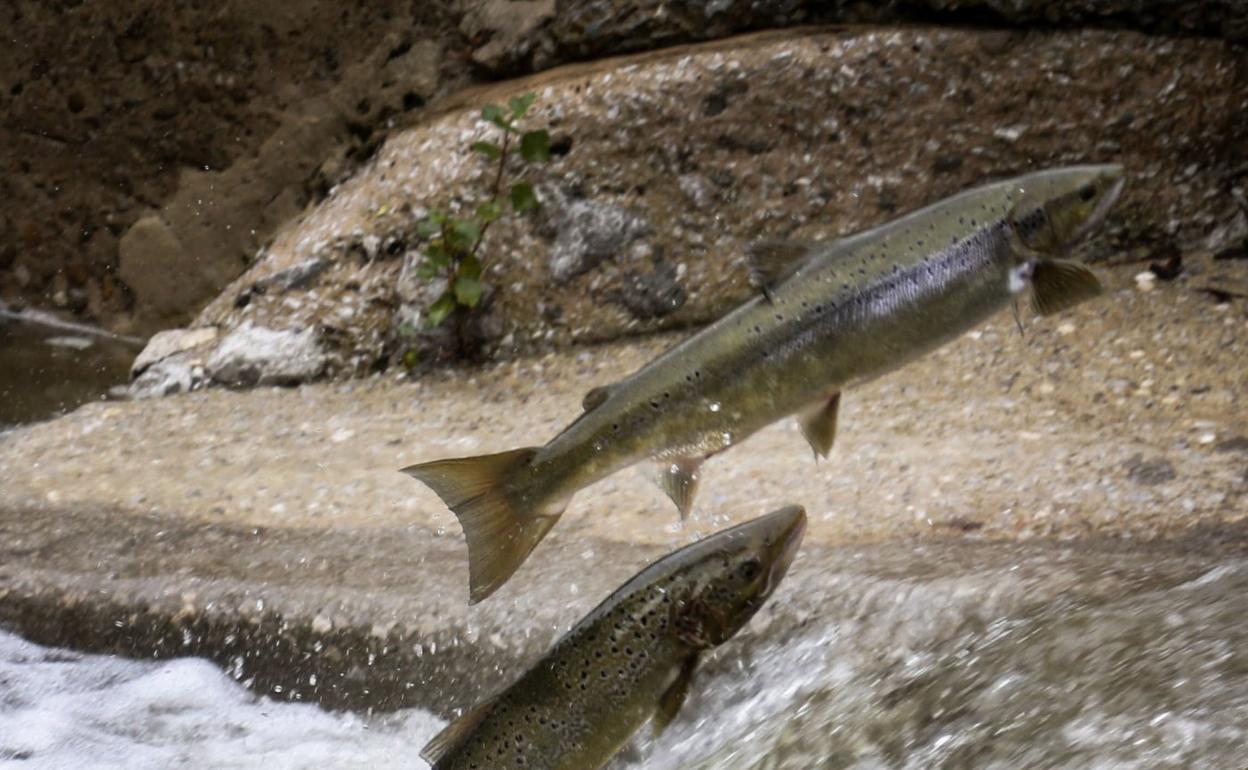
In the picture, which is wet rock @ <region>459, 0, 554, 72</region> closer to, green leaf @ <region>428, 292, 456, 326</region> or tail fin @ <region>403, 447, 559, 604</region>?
green leaf @ <region>428, 292, 456, 326</region>

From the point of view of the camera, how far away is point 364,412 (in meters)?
4.82

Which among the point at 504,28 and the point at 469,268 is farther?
the point at 504,28

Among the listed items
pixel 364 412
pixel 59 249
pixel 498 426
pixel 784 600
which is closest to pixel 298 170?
pixel 59 249

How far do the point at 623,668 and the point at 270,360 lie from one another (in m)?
3.51

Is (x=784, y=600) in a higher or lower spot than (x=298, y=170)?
lower

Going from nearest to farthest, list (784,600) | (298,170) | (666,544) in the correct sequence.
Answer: (784,600)
(666,544)
(298,170)

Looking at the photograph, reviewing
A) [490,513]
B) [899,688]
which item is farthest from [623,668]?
[899,688]

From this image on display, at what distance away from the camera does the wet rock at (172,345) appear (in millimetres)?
5352

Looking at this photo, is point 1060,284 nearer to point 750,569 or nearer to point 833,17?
point 750,569

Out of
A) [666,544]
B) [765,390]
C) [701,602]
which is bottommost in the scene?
[666,544]

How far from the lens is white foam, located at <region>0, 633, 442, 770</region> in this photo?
10.0 feet

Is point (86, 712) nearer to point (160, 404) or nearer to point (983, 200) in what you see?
point (160, 404)

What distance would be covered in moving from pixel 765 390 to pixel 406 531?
1671 mm

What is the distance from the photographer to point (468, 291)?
15.9 ft
